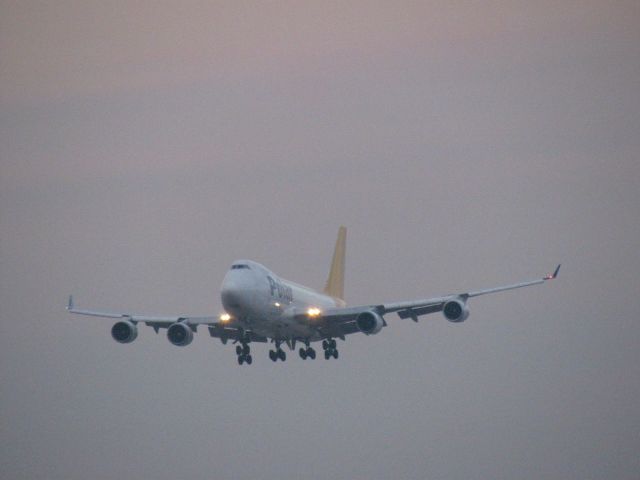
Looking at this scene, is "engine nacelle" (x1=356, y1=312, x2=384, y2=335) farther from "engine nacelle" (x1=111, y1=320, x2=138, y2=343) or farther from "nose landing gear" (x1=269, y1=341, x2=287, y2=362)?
"engine nacelle" (x1=111, y1=320, x2=138, y2=343)

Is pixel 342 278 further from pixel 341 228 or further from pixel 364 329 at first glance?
pixel 364 329

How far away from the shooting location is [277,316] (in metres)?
91.1

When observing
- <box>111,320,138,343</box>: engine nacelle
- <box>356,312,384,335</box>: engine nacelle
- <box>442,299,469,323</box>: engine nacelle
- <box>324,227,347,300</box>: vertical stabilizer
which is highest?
<box>324,227,347,300</box>: vertical stabilizer

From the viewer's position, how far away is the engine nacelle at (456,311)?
302ft

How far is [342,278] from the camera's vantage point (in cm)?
12106

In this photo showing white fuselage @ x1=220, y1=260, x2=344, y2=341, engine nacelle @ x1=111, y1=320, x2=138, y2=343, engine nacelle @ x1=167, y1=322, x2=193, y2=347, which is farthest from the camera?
engine nacelle @ x1=111, y1=320, x2=138, y2=343

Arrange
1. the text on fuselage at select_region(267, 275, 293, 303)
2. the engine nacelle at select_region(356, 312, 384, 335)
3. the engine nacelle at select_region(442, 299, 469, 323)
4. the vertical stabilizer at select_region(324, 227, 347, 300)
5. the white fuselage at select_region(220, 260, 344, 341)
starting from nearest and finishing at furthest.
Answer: the white fuselage at select_region(220, 260, 344, 341), the text on fuselage at select_region(267, 275, 293, 303), the engine nacelle at select_region(442, 299, 469, 323), the engine nacelle at select_region(356, 312, 384, 335), the vertical stabilizer at select_region(324, 227, 347, 300)

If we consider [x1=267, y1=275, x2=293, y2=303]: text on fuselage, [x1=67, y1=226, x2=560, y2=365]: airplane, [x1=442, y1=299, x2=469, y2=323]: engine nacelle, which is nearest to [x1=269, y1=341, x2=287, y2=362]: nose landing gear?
[x1=67, y1=226, x2=560, y2=365]: airplane

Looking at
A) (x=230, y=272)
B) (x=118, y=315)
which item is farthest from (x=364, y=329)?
(x=118, y=315)

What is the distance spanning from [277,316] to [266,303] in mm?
2571

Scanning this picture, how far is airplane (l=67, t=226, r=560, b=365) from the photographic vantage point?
87.7 m

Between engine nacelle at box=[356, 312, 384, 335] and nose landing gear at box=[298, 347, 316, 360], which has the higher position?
nose landing gear at box=[298, 347, 316, 360]

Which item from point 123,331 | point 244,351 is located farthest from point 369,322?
point 123,331

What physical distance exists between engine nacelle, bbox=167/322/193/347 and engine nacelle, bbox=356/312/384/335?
505 inches
